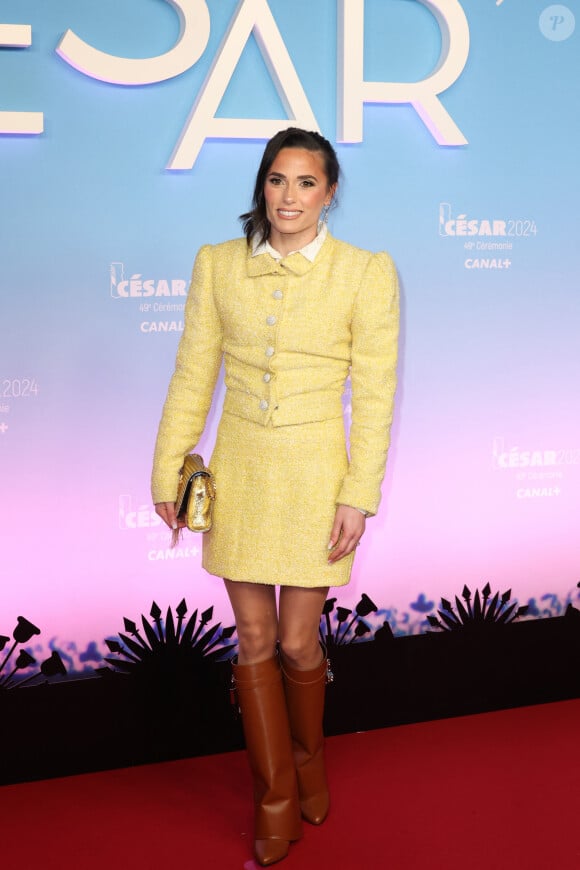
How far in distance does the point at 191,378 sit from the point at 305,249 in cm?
40

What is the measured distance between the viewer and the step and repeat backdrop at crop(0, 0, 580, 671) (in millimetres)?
2717

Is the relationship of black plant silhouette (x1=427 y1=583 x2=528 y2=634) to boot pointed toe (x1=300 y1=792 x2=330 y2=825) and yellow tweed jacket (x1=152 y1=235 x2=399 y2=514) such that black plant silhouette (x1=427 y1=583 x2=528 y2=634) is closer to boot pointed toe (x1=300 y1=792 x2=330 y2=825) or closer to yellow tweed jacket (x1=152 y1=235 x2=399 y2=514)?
boot pointed toe (x1=300 y1=792 x2=330 y2=825)

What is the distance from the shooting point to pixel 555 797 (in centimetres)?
272

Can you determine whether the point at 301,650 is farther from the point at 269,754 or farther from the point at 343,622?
the point at 343,622

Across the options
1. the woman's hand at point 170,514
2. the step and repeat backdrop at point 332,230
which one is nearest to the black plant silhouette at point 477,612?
the step and repeat backdrop at point 332,230

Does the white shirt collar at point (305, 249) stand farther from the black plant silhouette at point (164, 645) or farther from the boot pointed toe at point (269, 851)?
the boot pointed toe at point (269, 851)

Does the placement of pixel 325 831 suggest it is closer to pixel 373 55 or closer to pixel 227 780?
pixel 227 780

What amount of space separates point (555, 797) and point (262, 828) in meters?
0.82

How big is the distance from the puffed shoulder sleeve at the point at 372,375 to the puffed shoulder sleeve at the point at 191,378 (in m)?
0.34

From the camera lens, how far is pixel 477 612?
332 centimetres

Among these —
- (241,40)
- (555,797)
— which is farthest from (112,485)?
(555,797)

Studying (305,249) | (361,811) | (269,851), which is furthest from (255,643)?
(305,249)

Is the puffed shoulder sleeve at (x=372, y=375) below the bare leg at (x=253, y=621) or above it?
above

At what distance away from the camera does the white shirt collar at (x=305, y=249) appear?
2.31 meters
